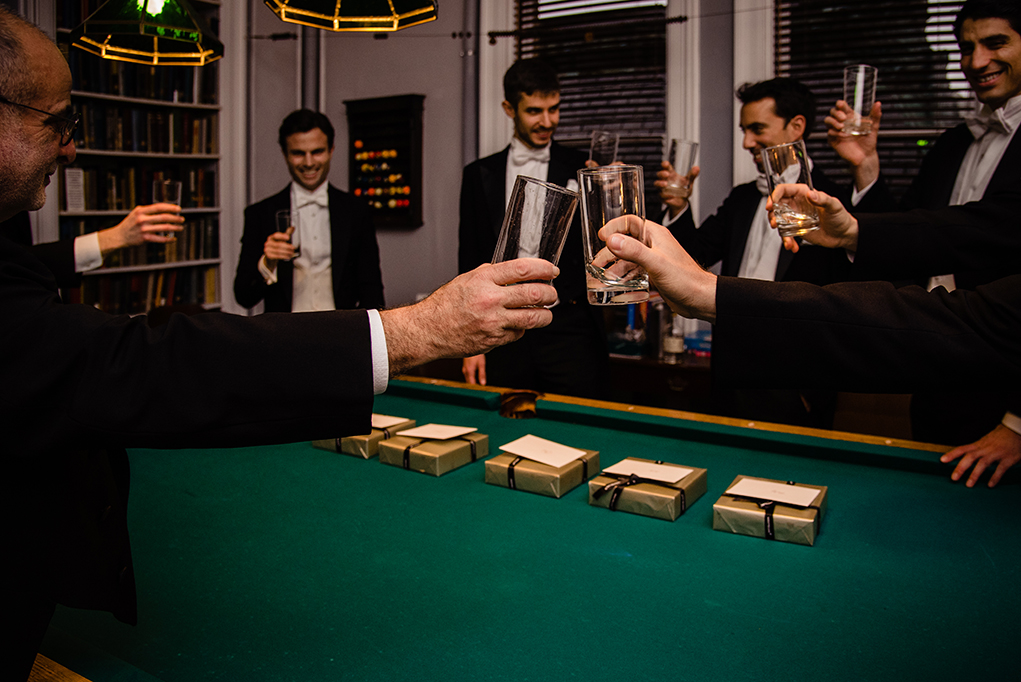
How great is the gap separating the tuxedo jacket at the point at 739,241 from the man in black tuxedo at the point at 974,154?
0.27 meters

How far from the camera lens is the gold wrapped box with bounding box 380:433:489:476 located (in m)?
1.82

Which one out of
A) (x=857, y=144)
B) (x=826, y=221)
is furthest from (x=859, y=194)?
(x=826, y=221)

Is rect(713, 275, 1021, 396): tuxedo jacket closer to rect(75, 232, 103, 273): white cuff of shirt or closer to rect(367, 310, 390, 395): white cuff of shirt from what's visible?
rect(367, 310, 390, 395): white cuff of shirt

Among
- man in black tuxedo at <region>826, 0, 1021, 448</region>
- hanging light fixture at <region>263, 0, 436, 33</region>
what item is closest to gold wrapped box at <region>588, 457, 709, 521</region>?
man in black tuxedo at <region>826, 0, 1021, 448</region>

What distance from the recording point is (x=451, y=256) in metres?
4.71

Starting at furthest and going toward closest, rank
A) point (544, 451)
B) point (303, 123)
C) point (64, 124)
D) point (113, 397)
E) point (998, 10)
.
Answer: point (303, 123)
point (998, 10)
point (544, 451)
point (64, 124)
point (113, 397)

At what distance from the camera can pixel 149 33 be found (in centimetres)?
212

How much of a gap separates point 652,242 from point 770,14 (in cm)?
322

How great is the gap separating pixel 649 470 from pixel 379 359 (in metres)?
0.84

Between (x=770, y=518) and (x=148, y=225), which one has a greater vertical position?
(x=148, y=225)

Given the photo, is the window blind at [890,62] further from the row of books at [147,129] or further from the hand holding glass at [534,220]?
the row of books at [147,129]

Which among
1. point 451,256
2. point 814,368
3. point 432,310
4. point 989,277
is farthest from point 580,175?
point 451,256

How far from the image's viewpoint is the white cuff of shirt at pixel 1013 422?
1685mm

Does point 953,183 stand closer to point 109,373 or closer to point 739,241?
point 739,241
